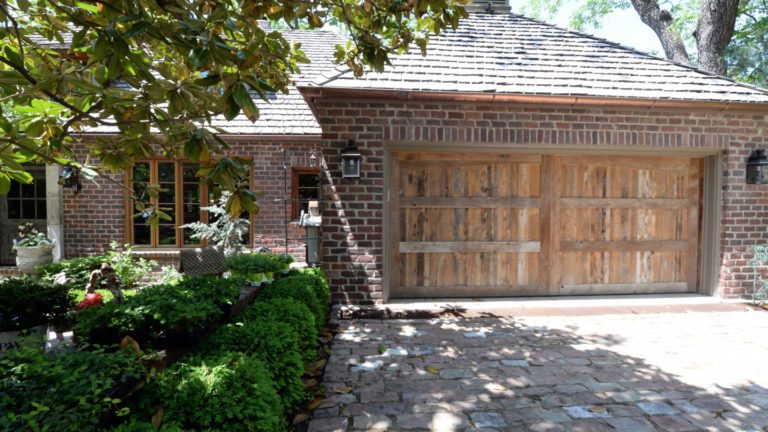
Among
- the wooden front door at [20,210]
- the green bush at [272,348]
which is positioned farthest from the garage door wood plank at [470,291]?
the wooden front door at [20,210]

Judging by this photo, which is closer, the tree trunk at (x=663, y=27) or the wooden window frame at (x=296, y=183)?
the wooden window frame at (x=296, y=183)

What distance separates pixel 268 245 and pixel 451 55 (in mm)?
4943

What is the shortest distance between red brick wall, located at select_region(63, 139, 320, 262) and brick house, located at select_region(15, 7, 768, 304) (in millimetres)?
2831

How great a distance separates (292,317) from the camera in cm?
352

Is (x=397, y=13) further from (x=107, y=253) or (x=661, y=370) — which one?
(x=107, y=253)

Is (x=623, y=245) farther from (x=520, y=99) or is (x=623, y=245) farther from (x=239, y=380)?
(x=239, y=380)

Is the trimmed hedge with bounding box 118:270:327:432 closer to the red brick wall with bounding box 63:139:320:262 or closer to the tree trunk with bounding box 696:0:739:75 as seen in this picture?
the red brick wall with bounding box 63:139:320:262

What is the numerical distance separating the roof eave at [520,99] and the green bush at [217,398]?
12.4ft

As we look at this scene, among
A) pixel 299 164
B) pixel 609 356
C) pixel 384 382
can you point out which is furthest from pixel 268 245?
pixel 609 356

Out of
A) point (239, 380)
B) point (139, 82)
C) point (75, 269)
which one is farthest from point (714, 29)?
point (75, 269)

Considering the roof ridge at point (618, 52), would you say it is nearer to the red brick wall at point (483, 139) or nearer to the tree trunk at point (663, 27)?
the red brick wall at point (483, 139)

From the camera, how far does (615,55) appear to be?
22.3 ft

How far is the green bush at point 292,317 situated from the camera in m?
3.45

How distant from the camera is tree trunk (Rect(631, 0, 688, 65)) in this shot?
12672 mm
